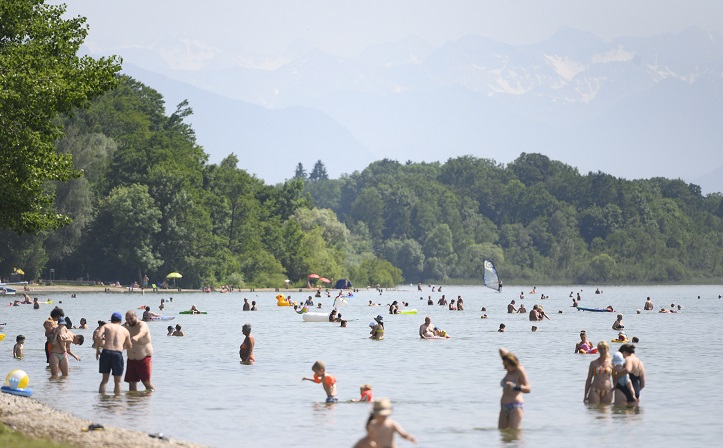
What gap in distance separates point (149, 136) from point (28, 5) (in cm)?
11751

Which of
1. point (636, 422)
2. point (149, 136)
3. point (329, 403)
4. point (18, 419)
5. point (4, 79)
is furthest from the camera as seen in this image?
point (149, 136)

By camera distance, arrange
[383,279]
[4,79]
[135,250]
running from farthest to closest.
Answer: [383,279] → [135,250] → [4,79]


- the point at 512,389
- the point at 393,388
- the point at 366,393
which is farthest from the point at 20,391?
the point at 512,389

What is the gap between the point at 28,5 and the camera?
3775cm

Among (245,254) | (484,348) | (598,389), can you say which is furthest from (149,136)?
(598,389)

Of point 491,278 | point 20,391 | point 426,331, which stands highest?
point 491,278

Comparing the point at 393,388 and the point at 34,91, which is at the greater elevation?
the point at 34,91

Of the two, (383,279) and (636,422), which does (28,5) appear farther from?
(383,279)

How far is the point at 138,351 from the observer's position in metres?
30.2

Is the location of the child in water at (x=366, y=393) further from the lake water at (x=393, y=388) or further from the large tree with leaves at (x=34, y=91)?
the large tree with leaves at (x=34, y=91)

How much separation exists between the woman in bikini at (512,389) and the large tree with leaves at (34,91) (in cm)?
1723

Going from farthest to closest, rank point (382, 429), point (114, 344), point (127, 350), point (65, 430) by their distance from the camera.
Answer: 1. point (127, 350)
2. point (114, 344)
3. point (65, 430)
4. point (382, 429)

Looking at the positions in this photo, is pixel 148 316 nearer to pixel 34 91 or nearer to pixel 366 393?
pixel 34 91

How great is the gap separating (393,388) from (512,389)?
43.1 ft
